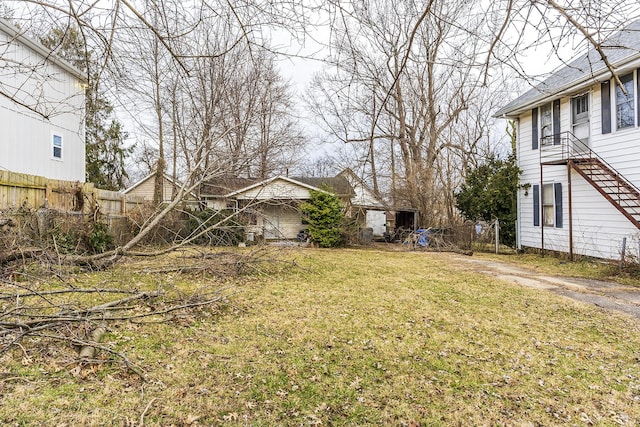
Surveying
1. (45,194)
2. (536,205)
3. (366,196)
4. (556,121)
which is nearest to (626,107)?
(556,121)

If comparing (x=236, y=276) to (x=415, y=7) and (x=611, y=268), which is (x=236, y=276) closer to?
(x=415, y=7)

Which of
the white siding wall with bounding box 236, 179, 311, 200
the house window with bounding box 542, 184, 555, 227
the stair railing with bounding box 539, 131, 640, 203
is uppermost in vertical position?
the stair railing with bounding box 539, 131, 640, 203

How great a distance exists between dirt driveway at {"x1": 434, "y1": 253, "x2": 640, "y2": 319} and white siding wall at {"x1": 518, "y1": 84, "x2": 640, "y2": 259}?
2.00 m

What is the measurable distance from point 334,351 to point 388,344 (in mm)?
665

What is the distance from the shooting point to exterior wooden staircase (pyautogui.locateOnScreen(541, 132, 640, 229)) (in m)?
9.10

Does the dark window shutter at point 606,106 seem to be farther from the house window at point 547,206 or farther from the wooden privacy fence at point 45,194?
the wooden privacy fence at point 45,194

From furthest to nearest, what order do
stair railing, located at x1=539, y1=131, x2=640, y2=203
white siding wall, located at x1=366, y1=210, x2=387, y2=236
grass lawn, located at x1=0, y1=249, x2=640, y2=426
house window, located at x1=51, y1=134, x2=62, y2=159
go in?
white siding wall, located at x1=366, y1=210, x2=387, y2=236 → house window, located at x1=51, y1=134, x2=62, y2=159 → stair railing, located at x1=539, y1=131, x2=640, y2=203 → grass lawn, located at x1=0, y1=249, x2=640, y2=426

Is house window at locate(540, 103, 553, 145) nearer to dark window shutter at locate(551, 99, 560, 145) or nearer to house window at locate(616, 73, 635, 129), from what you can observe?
dark window shutter at locate(551, 99, 560, 145)

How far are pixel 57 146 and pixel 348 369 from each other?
43.5 feet

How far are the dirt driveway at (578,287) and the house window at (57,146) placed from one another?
13457mm

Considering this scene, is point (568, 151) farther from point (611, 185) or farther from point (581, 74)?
point (581, 74)

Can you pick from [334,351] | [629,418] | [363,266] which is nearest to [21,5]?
[334,351]

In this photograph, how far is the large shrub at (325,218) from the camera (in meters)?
15.2

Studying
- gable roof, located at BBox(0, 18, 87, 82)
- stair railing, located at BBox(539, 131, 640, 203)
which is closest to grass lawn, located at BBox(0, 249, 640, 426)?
gable roof, located at BBox(0, 18, 87, 82)
